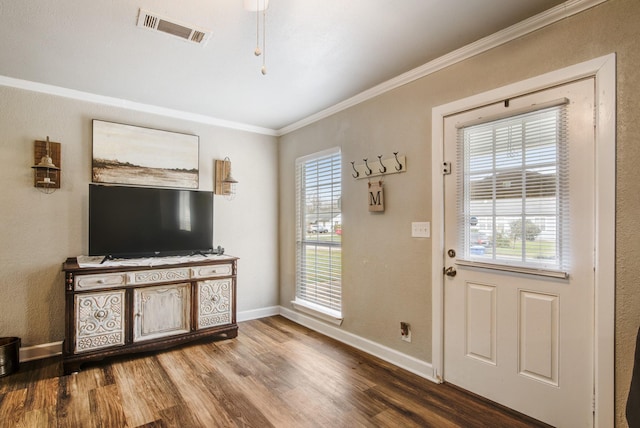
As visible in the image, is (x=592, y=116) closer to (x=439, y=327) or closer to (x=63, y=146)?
(x=439, y=327)

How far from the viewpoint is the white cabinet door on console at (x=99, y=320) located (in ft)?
8.80

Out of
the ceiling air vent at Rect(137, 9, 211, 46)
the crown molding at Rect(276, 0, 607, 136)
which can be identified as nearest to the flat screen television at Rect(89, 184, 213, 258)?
the ceiling air vent at Rect(137, 9, 211, 46)

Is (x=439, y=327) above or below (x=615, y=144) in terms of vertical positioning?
below

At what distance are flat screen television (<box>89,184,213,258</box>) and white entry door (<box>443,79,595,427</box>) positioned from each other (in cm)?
261

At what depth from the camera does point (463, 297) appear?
2357 millimetres

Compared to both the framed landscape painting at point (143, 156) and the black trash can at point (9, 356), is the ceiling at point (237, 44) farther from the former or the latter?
the black trash can at point (9, 356)

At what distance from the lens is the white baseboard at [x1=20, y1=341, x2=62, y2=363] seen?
2889mm

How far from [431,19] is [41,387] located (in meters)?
A: 3.77

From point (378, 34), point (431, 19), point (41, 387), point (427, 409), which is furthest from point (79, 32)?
point (427, 409)

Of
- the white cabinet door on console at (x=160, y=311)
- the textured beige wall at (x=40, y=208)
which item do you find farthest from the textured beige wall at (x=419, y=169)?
the textured beige wall at (x=40, y=208)

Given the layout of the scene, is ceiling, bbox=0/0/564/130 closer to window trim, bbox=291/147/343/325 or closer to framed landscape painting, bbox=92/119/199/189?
framed landscape painting, bbox=92/119/199/189

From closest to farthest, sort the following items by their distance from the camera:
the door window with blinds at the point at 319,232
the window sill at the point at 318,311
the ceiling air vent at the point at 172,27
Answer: the ceiling air vent at the point at 172,27 < the window sill at the point at 318,311 < the door window with blinds at the point at 319,232

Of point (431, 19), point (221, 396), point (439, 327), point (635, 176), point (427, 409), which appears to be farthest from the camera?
point (439, 327)

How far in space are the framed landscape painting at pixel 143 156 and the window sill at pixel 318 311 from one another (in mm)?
1911
